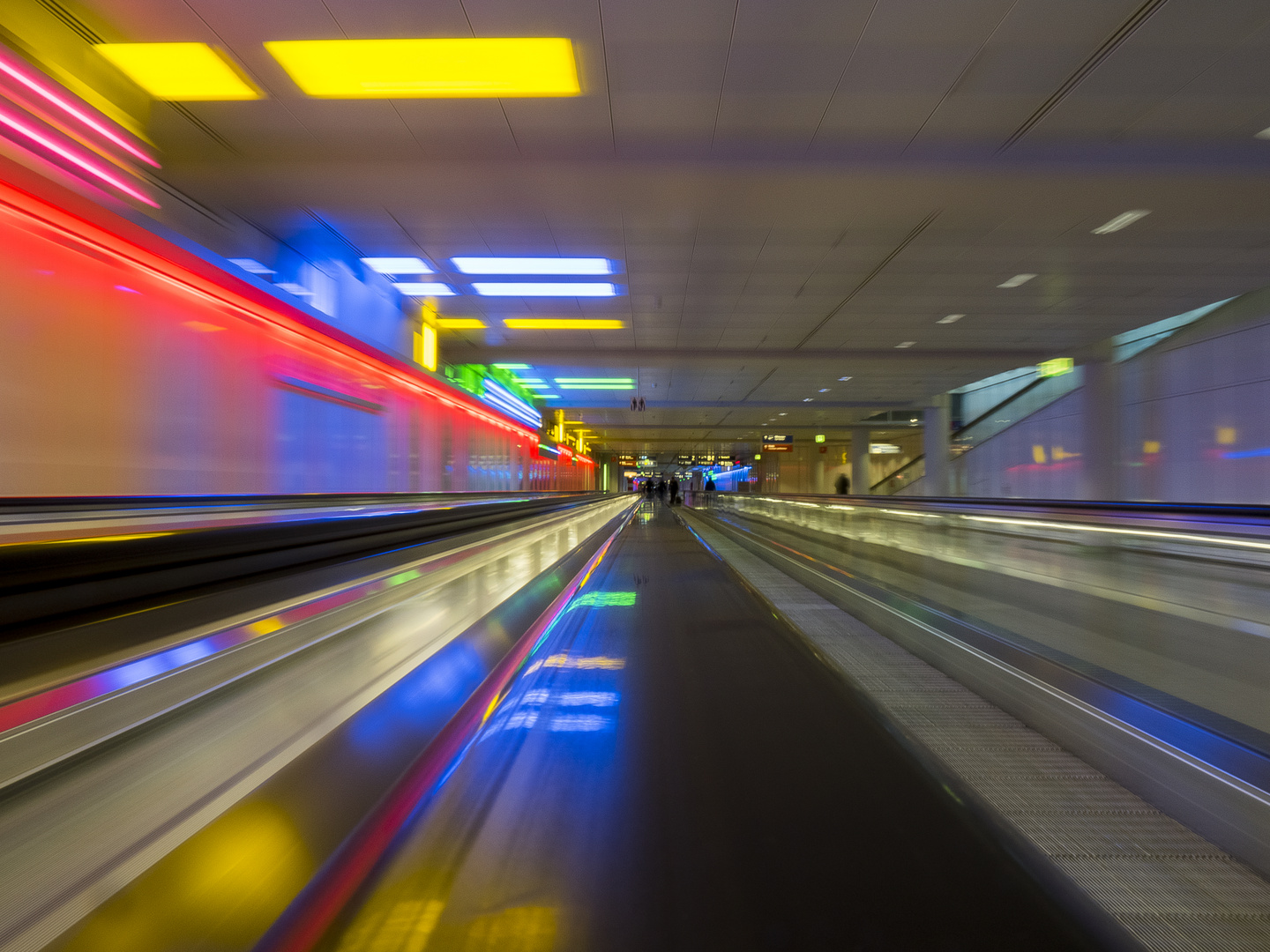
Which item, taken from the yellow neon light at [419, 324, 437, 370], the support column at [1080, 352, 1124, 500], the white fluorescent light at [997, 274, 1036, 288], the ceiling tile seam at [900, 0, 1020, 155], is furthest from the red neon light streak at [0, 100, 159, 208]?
the support column at [1080, 352, 1124, 500]

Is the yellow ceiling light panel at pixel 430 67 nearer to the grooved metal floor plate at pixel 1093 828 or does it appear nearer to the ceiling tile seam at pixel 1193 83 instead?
the grooved metal floor plate at pixel 1093 828

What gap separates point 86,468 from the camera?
5.18 metres

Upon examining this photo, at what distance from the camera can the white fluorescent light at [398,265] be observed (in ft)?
29.5

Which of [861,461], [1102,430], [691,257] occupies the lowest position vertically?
[861,461]

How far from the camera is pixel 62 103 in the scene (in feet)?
16.1

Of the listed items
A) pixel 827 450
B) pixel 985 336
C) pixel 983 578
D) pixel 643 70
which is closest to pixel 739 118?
pixel 643 70

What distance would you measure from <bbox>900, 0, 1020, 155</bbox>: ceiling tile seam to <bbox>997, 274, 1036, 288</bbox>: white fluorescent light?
5.18 m

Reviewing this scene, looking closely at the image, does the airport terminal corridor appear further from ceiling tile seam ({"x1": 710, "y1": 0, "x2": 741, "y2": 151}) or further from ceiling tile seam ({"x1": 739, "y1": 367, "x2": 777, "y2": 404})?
ceiling tile seam ({"x1": 739, "y1": 367, "x2": 777, "y2": 404})

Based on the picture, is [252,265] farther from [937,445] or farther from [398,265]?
[937,445]

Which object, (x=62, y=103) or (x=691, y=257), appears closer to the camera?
(x=62, y=103)

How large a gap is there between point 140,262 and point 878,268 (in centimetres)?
1008

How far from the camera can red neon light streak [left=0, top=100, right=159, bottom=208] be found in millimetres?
4500

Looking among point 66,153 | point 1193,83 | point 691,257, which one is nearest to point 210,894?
point 66,153

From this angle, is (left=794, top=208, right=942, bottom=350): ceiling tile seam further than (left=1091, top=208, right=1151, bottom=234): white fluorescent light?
Yes
